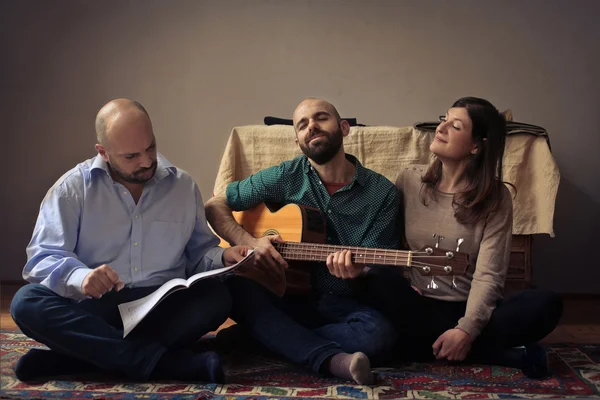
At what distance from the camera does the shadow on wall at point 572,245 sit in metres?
3.43

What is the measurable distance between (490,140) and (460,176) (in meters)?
0.14

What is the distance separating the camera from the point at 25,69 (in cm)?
357

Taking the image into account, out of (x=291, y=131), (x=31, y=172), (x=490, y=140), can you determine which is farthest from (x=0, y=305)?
(x=490, y=140)

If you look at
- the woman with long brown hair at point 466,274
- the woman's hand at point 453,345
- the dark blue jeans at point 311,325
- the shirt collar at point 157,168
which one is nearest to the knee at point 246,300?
the dark blue jeans at point 311,325

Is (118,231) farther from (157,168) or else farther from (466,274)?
(466,274)

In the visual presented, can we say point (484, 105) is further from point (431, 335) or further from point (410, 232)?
point (431, 335)

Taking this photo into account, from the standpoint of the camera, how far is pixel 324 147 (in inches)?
88.6

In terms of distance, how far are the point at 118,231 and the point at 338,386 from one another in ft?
2.50

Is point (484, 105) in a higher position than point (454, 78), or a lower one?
lower

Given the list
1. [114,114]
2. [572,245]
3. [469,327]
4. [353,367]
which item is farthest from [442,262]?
[572,245]


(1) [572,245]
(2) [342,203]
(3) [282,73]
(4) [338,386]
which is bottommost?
(4) [338,386]

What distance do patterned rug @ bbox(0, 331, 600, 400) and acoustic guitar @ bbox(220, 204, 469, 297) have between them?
27 centimetres

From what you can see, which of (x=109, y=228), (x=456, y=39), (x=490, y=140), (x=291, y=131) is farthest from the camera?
(x=456, y=39)

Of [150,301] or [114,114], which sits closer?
[150,301]
